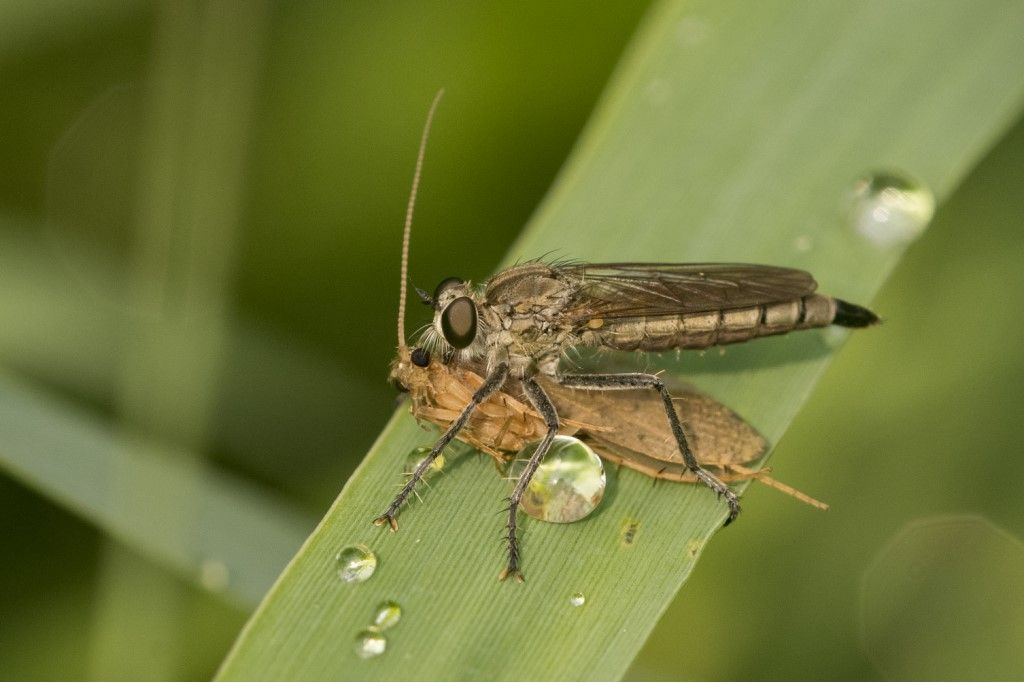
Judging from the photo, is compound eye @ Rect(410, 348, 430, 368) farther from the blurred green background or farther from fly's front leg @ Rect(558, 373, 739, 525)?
the blurred green background

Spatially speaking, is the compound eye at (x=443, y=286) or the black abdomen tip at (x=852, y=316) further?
the compound eye at (x=443, y=286)

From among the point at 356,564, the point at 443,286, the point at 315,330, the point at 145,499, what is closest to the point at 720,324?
the point at 443,286

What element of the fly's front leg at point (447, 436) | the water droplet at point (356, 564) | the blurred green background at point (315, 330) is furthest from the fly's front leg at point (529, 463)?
the blurred green background at point (315, 330)

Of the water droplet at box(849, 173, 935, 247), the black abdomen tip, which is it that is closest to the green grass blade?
the black abdomen tip

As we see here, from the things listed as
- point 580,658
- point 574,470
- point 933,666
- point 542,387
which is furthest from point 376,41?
point 933,666

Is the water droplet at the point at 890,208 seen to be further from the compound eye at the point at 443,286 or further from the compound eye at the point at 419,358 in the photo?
the compound eye at the point at 419,358

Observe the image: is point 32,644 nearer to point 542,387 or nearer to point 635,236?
point 542,387

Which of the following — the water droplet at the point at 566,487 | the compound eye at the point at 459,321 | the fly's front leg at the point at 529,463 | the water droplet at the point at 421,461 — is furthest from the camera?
the compound eye at the point at 459,321
